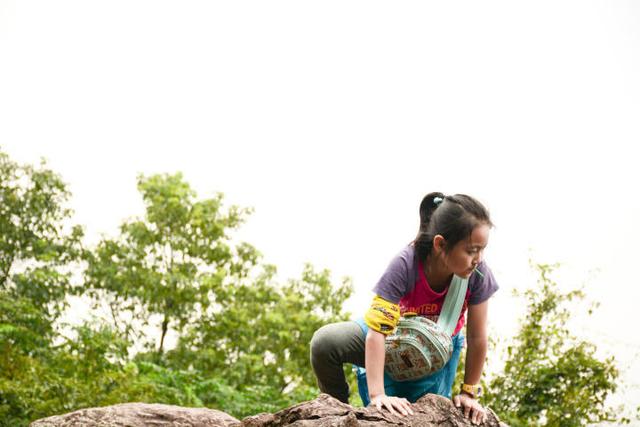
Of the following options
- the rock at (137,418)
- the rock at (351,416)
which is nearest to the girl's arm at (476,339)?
the rock at (351,416)

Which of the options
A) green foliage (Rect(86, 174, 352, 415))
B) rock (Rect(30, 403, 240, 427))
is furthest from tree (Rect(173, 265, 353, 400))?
rock (Rect(30, 403, 240, 427))

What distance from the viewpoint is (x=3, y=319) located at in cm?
1038

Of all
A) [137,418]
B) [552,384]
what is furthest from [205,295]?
[137,418]

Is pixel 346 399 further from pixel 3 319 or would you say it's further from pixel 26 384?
pixel 3 319

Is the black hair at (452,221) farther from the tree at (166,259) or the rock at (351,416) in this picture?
the tree at (166,259)

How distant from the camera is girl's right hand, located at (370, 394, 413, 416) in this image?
129 inches

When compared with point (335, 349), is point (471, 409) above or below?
below

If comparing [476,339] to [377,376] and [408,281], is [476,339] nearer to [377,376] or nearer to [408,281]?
[408,281]

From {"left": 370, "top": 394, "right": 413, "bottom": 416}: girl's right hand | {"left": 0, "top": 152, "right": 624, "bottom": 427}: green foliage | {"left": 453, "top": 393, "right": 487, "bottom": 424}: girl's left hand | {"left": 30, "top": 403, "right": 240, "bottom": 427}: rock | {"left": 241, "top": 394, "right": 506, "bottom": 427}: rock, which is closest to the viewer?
{"left": 241, "top": 394, "right": 506, "bottom": 427}: rock

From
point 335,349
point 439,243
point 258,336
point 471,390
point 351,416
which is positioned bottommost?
point 351,416

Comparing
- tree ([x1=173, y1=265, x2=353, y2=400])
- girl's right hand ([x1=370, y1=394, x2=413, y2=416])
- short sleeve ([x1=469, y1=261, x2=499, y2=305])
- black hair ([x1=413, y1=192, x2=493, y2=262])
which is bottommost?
girl's right hand ([x1=370, y1=394, x2=413, y2=416])

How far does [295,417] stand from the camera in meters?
3.10

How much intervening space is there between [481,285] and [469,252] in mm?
326

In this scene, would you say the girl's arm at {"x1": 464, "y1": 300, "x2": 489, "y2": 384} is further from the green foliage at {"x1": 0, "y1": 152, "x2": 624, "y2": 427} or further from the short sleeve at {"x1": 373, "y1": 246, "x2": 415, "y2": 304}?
the green foliage at {"x1": 0, "y1": 152, "x2": 624, "y2": 427}
